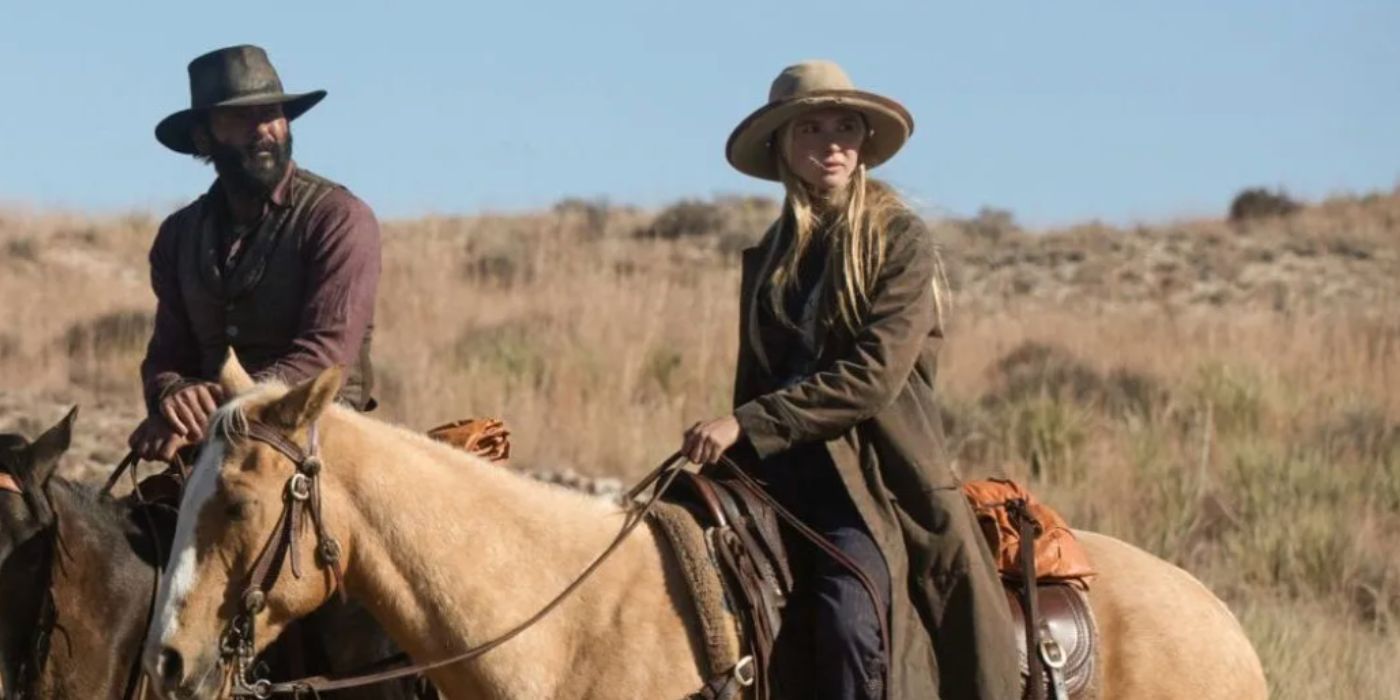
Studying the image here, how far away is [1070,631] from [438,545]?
1941 millimetres

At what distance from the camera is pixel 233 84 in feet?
23.8

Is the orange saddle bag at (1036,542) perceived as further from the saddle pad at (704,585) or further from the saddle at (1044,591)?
the saddle pad at (704,585)

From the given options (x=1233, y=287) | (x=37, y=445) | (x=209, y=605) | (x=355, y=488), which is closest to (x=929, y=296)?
(x=355, y=488)

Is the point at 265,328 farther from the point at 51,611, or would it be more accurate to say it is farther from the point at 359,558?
the point at 359,558

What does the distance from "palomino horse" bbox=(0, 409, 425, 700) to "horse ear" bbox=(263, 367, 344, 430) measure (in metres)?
1.47

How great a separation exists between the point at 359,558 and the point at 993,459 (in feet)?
35.4

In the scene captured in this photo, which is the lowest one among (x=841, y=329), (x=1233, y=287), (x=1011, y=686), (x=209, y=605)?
(x=1233, y=287)

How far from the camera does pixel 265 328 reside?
7203mm

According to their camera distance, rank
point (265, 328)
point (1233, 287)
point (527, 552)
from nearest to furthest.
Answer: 1. point (527, 552)
2. point (265, 328)
3. point (1233, 287)

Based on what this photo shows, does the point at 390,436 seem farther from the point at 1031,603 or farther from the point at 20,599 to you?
the point at 1031,603

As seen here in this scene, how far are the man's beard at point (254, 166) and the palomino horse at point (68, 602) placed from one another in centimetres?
99

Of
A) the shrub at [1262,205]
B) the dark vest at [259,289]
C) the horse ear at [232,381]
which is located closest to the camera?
the horse ear at [232,381]

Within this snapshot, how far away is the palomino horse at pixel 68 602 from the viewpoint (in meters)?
6.65

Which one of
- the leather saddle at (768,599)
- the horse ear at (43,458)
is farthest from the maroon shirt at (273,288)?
the leather saddle at (768,599)
